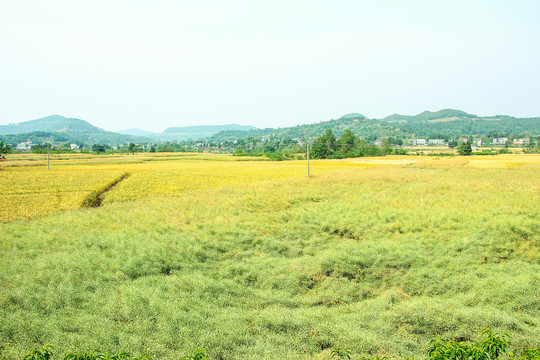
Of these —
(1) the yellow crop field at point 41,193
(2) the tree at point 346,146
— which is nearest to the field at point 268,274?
(1) the yellow crop field at point 41,193

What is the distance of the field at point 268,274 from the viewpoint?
297 inches

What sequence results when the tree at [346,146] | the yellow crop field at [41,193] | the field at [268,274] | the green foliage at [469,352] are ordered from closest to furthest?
1. the green foliage at [469,352]
2. the field at [268,274]
3. the yellow crop field at [41,193]
4. the tree at [346,146]

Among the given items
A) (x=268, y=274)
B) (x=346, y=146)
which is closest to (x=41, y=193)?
(x=268, y=274)

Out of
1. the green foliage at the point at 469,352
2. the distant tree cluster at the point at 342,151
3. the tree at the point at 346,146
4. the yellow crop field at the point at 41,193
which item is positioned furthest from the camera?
the tree at the point at 346,146

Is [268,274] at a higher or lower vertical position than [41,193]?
lower

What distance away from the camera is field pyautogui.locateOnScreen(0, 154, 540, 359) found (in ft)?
24.7

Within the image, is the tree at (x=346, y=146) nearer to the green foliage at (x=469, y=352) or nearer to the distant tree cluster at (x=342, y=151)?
the distant tree cluster at (x=342, y=151)

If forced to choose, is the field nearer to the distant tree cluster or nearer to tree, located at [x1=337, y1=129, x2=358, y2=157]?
the distant tree cluster

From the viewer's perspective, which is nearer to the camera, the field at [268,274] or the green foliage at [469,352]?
the green foliage at [469,352]

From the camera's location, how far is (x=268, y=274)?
10.9m

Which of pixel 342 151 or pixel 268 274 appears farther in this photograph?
pixel 342 151

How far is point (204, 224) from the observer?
15.2 m

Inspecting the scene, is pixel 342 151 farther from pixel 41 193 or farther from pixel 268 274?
pixel 268 274

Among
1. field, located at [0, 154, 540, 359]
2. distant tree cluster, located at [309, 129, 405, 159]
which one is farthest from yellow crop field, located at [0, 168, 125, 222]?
distant tree cluster, located at [309, 129, 405, 159]
